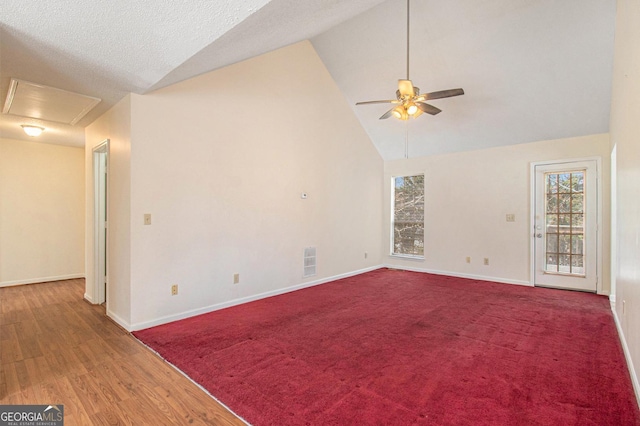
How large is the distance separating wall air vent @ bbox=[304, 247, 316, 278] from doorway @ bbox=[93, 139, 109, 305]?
2828mm

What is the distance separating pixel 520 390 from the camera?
2152 millimetres

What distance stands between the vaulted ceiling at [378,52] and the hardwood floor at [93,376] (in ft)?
7.96

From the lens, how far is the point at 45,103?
338 cm

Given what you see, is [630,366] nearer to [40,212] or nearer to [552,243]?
[552,243]

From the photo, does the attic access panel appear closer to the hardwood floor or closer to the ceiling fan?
the hardwood floor

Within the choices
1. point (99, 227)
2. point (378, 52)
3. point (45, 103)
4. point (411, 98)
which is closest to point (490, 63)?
point (378, 52)

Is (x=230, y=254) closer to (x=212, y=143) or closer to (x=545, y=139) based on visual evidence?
(x=212, y=143)

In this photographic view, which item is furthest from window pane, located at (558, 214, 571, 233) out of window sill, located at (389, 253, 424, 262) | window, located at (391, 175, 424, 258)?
window sill, located at (389, 253, 424, 262)

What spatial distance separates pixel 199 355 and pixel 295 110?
3.66 meters

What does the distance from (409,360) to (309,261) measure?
275 cm

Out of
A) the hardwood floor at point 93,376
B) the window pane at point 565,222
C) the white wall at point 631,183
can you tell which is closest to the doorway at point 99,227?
the hardwood floor at point 93,376

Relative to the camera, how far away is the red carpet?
75.9 inches

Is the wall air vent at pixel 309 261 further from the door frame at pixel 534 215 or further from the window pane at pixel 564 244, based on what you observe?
the window pane at pixel 564 244

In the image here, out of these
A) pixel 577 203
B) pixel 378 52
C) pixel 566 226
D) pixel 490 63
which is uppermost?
pixel 378 52
